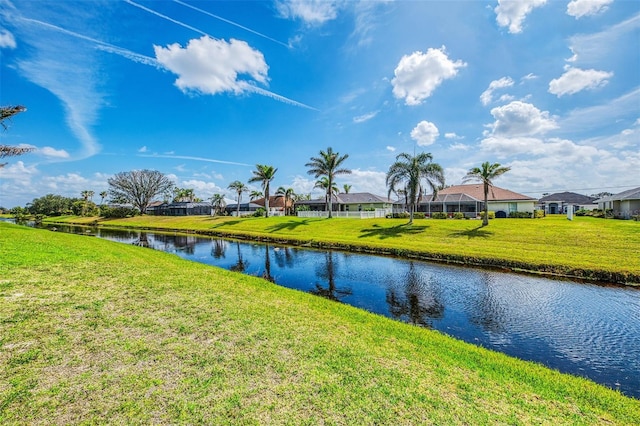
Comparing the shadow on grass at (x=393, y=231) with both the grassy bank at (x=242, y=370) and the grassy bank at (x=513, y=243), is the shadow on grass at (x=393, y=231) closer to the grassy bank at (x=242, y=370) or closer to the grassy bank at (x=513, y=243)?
the grassy bank at (x=513, y=243)

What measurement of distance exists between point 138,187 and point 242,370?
9358 cm

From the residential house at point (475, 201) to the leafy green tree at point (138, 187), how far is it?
77.1 meters

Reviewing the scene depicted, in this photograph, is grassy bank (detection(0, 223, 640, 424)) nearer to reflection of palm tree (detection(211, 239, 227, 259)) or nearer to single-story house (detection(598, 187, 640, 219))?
reflection of palm tree (detection(211, 239, 227, 259))

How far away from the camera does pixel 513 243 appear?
24.3m

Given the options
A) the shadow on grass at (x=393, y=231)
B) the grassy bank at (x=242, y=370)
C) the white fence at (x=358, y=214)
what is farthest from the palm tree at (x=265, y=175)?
the grassy bank at (x=242, y=370)

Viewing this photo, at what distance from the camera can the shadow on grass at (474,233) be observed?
89.8 ft

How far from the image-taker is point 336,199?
58812 mm

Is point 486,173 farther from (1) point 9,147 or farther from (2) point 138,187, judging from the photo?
(2) point 138,187

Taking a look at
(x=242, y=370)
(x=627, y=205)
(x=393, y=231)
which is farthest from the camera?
(x=627, y=205)

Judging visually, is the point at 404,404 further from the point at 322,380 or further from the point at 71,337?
the point at 71,337

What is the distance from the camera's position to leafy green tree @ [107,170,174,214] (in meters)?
81.1

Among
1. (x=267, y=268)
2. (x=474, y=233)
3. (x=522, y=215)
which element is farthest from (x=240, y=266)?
(x=522, y=215)

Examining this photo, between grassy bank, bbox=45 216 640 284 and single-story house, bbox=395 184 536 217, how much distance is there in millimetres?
15151

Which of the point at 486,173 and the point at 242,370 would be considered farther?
the point at 486,173
